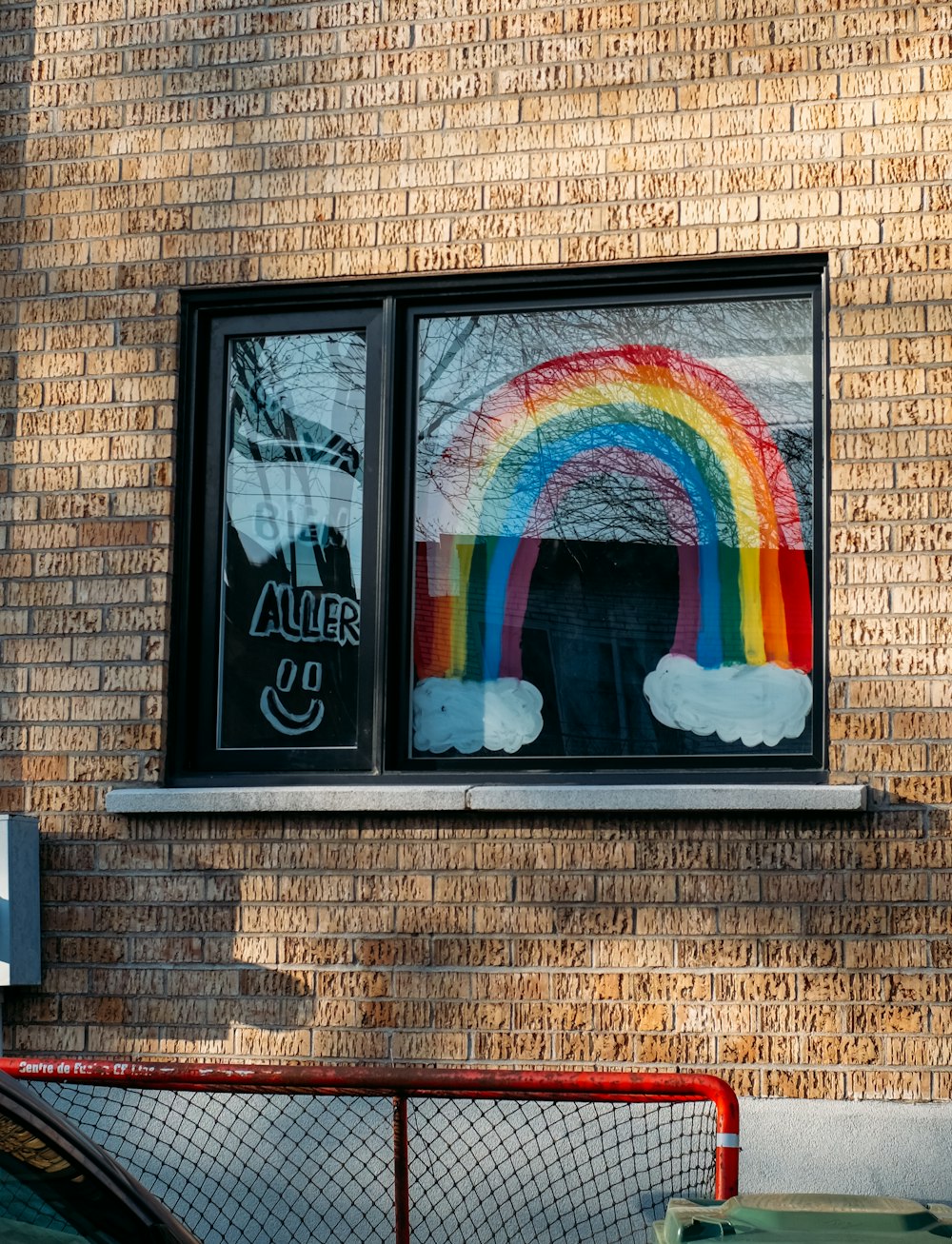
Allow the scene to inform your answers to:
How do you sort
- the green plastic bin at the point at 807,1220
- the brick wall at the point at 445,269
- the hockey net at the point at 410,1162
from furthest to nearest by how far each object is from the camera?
the brick wall at the point at 445,269 < the hockey net at the point at 410,1162 < the green plastic bin at the point at 807,1220

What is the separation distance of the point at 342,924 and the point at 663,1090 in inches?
86.0

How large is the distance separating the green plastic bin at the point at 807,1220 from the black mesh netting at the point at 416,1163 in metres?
2.29

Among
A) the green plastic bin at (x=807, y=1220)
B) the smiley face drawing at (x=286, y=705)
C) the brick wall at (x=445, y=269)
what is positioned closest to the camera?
the green plastic bin at (x=807, y=1220)

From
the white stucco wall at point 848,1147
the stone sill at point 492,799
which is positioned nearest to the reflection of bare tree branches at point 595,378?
the stone sill at point 492,799

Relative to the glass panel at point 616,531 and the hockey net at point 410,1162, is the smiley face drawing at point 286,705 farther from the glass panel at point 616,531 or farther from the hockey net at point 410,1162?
the hockey net at point 410,1162

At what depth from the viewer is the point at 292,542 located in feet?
20.6

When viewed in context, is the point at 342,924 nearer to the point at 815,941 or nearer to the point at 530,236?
the point at 815,941

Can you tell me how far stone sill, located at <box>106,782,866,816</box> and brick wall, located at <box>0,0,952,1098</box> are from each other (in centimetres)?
10

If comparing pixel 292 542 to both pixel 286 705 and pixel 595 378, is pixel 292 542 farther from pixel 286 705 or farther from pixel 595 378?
pixel 595 378

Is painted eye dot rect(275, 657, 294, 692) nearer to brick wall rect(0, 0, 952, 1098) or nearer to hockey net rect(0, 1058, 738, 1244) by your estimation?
brick wall rect(0, 0, 952, 1098)

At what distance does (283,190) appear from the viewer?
629 centimetres

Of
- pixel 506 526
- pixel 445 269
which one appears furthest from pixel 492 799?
pixel 445 269

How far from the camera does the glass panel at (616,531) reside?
5.87 m

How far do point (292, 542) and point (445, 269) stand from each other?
1193 mm
